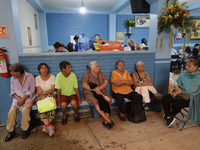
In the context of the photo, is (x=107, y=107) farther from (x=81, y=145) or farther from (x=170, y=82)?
(x=170, y=82)

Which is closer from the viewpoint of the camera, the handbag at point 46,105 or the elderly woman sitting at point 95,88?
the handbag at point 46,105

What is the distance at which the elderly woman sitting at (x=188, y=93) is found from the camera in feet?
8.55

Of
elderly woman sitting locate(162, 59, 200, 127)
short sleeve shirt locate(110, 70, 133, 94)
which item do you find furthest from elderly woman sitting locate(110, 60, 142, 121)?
elderly woman sitting locate(162, 59, 200, 127)

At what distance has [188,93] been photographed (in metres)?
2.69

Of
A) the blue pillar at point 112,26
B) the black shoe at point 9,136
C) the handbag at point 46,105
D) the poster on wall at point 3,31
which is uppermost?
the blue pillar at point 112,26

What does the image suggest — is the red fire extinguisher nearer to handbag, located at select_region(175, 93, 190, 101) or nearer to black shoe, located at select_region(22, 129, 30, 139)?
black shoe, located at select_region(22, 129, 30, 139)

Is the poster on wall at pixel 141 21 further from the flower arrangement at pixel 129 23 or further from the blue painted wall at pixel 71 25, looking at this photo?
the blue painted wall at pixel 71 25

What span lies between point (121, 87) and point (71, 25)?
5.36m

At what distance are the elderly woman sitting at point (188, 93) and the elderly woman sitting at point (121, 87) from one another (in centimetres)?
61

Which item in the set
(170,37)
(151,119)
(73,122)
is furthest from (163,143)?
(170,37)

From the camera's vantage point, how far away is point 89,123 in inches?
116

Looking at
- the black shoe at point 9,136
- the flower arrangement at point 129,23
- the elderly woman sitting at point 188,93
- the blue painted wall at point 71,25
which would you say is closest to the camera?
the black shoe at point 9,136

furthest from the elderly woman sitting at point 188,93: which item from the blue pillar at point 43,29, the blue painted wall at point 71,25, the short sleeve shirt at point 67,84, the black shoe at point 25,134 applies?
the blue pillar at point 43,29

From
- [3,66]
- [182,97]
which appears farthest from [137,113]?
[3,66]
